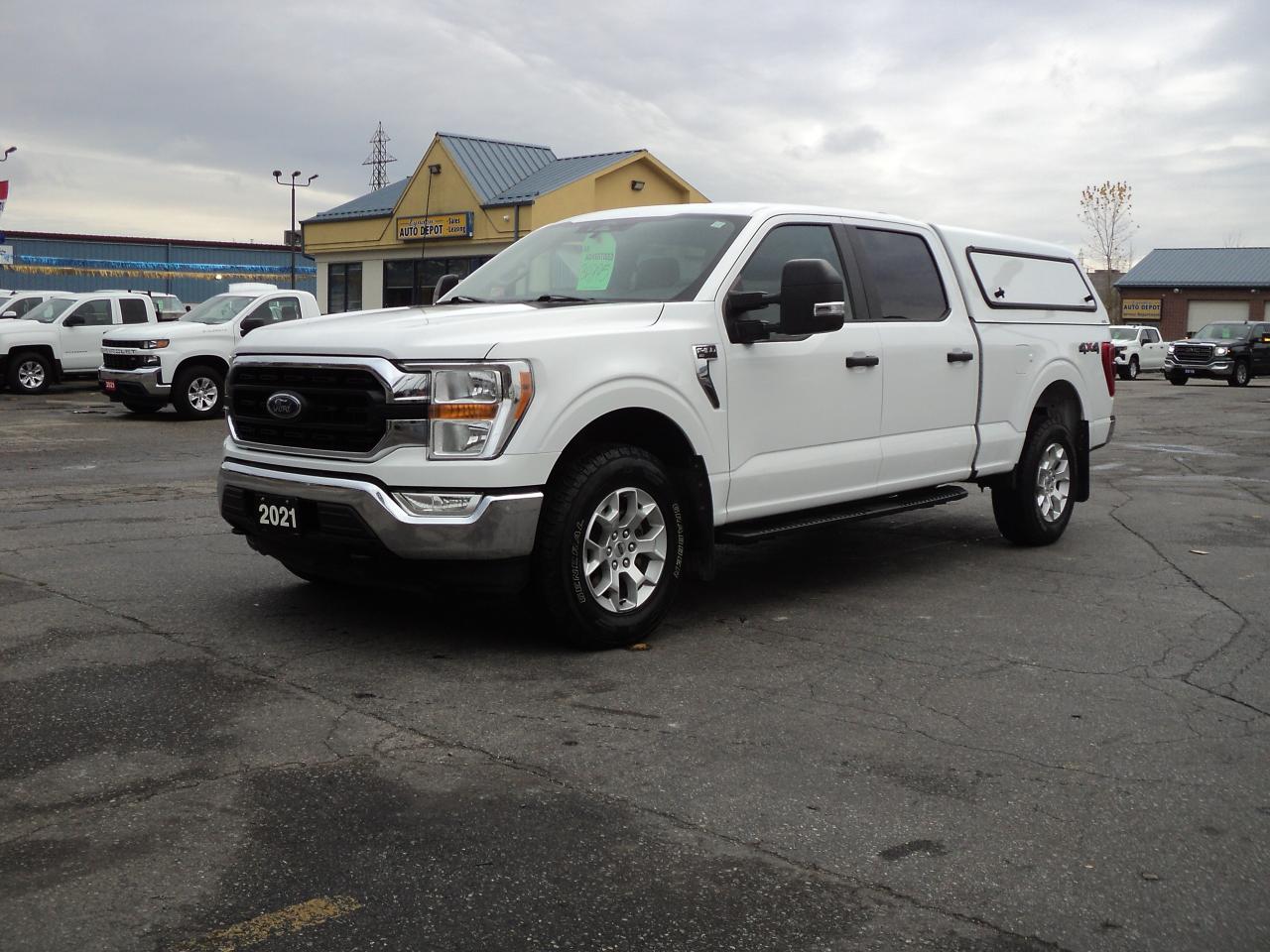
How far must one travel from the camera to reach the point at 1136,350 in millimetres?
43500

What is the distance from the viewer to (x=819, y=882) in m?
3.31

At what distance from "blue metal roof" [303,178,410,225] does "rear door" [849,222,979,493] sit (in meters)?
34.8

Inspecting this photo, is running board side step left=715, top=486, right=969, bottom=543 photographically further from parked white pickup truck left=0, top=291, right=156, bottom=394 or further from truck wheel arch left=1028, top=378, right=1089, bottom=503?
parked white pickup truck left=0, top=291, right=156, bottom=394

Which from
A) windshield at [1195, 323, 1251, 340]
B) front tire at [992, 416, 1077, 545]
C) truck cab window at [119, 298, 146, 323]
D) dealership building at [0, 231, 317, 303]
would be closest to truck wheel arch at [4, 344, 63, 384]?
truck cab window at [119, 298, 146, 323]

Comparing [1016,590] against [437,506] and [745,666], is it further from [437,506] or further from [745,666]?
[437,506]

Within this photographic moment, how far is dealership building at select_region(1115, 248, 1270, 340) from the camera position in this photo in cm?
6669

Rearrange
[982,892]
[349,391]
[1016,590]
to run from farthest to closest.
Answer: [1016,590] → [349,391] → [982,892]

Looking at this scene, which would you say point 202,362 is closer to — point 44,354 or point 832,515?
point 44,354

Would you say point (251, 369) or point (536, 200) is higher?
point (536, 200)

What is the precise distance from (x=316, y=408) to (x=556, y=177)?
3307 centimetres

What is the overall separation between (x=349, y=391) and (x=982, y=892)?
3.19m

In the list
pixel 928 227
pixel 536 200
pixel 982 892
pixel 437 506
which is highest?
pixel 536 200

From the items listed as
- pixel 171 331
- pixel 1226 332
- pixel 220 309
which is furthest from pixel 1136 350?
pixel 171 331

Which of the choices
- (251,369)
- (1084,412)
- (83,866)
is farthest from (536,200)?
(83,866)
